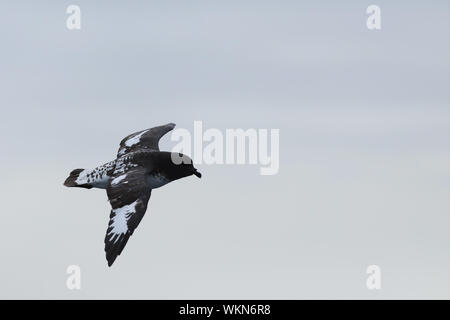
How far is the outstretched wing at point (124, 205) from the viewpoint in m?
38.8

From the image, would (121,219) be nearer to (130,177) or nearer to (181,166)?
(130,177)

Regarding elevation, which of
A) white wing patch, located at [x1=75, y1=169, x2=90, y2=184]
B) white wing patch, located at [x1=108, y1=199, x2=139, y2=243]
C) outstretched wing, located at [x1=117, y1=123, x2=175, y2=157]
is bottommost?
white wing patch, located at [x1=108, y1=199, x2=139, y2=243]

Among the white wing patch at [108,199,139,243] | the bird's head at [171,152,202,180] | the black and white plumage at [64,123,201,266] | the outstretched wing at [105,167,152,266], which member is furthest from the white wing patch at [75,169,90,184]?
the white wing patch at [108,199,139,243]

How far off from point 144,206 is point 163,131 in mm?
8001

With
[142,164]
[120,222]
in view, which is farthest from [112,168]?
[120,222]

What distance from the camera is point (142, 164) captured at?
43.1 meters

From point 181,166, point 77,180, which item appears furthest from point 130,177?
point 77,180

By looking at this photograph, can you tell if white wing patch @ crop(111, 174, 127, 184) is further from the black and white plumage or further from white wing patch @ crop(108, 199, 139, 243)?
white wing patch @ crop(108, 199, 139, 243)

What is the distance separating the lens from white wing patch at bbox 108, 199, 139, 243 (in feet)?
128

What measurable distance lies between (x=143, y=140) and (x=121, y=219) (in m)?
7.48

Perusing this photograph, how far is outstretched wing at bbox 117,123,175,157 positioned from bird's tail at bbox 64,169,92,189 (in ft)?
6.97

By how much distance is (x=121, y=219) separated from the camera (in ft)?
130
